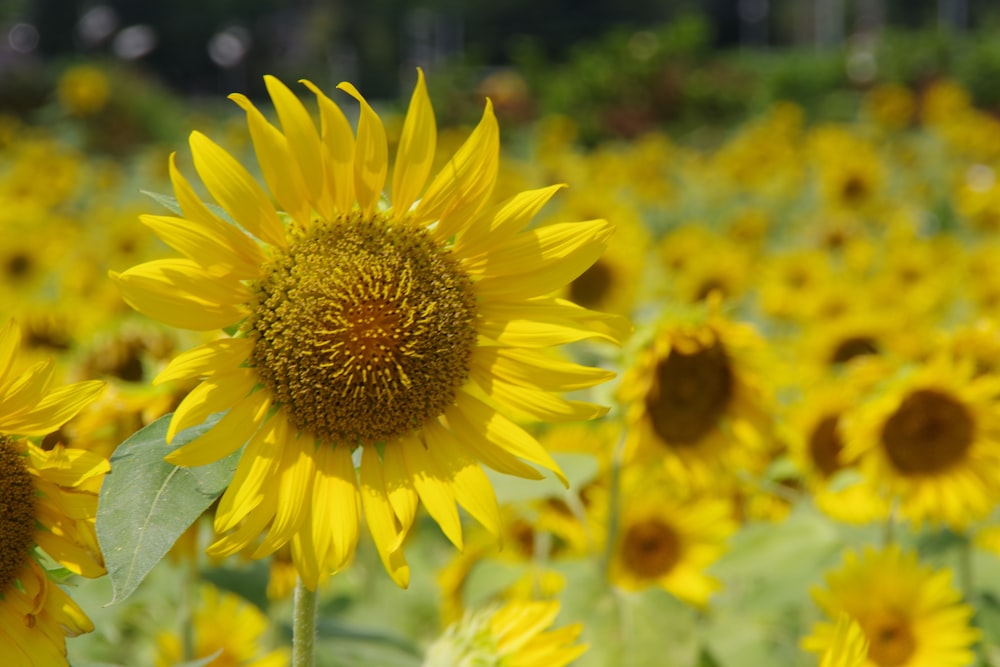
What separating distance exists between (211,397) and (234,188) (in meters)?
0.16

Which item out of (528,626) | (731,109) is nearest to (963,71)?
(731,109)

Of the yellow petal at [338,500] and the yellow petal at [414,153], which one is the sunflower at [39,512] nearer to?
the yellow petal at [338,500]

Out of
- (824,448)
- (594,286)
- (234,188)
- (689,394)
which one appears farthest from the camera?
(594,286)

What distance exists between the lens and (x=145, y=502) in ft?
2.52

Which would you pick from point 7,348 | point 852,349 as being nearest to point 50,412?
point 7,348

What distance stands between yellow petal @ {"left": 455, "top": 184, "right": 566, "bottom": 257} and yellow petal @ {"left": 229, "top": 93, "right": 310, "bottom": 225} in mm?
139

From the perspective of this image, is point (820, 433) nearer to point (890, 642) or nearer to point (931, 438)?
point (931, 438)

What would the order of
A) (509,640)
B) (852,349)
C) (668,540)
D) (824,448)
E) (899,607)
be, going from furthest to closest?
(852,349) → (824,448) → (668,540) → (899,607) → (509,640)

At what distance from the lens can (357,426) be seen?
94 centimetres

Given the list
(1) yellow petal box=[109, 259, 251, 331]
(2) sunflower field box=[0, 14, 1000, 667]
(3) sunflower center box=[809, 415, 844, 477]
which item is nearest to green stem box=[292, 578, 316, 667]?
(2) sunflower field box=[0, 14, 1000, 667]

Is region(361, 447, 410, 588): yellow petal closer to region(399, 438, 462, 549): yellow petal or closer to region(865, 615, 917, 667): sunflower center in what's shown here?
region(399, 438, 462, 549): yellow petal

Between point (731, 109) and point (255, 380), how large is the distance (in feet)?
41.0

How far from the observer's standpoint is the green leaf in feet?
2.40

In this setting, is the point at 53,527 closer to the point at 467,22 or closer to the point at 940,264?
the point at 940,264
